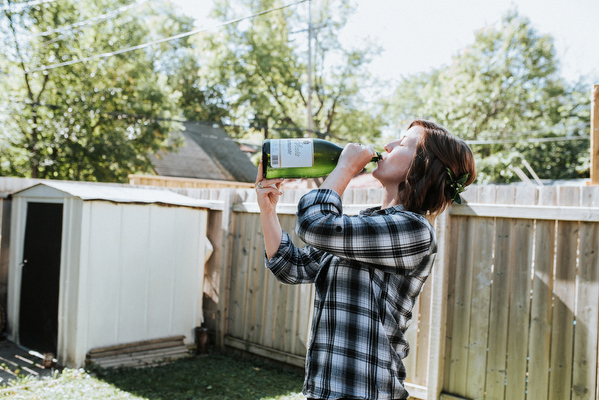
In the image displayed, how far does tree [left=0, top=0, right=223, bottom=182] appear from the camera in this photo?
607 inches

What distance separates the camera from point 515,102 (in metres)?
21.5

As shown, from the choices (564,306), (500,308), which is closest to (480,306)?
(500,308)

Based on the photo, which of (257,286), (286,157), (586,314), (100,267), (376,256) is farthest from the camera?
(257,286)

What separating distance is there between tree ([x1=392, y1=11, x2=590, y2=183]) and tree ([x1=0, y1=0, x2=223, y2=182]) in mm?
12883

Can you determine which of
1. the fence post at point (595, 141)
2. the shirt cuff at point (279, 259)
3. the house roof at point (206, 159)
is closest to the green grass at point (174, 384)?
the fence post at point (595, 141)

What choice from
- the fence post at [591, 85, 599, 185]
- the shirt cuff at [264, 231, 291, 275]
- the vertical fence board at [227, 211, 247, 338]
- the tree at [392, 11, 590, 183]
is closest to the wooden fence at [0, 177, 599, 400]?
the fence post at [591, 85, 599, 185]

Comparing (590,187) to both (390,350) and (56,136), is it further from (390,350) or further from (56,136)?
(56,136)

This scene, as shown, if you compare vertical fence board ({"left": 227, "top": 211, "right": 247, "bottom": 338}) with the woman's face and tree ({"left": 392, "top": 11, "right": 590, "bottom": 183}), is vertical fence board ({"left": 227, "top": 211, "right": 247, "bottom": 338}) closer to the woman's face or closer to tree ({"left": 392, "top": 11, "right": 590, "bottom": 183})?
the woman's face

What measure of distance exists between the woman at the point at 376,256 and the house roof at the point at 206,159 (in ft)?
59.6

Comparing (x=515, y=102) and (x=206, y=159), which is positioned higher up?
(x=515, y=102)

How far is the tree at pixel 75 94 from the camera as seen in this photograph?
1543 cm

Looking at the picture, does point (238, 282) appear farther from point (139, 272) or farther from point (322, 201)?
point (322, 201)

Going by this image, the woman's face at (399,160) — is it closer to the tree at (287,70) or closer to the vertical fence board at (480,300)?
the vertical fence board at (480,300)

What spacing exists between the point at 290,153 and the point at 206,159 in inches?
789
